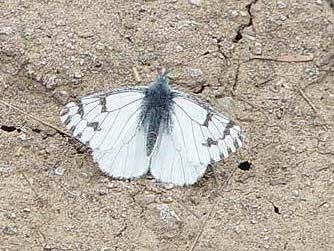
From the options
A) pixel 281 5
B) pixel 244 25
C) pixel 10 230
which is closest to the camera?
pixel 10 230

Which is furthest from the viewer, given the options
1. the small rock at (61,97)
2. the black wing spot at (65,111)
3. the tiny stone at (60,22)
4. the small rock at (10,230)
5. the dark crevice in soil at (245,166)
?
the tiny stone at (60,22)

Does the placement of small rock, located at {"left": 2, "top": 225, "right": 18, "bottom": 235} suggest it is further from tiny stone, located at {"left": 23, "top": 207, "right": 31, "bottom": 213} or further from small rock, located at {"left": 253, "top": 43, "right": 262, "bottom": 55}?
small rock, located at {"left": 253, "top": 43, "right": 262, "bottom": 55}

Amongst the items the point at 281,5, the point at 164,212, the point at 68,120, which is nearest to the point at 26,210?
the point at 68,120

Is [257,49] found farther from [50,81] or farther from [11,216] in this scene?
[11,216]

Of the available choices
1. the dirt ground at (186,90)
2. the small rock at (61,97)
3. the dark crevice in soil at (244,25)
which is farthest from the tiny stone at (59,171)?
the dark crevice in soil at (244,25)

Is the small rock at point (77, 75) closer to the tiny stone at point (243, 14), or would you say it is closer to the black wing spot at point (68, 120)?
the black wing spot at point (68, 120)

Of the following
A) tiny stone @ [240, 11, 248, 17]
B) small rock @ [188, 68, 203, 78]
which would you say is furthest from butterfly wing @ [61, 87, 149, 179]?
tiny stone @ [240, 11, 248, 17]
